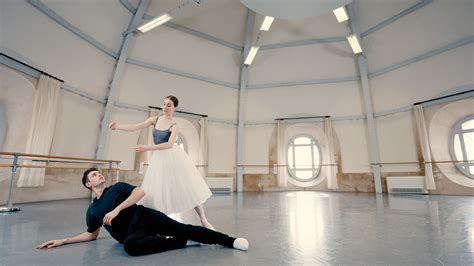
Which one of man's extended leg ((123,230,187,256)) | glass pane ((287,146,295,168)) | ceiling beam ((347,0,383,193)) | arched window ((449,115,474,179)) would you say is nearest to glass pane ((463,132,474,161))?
arched window ((449,115,474,179))

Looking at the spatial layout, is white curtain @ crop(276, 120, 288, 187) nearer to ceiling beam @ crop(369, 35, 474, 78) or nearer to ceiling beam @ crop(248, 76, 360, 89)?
ceiling beam @ crop(248, 76, 360, 89)

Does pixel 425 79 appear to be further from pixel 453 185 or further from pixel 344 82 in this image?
pixel 453 185

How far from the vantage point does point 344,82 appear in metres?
9.78

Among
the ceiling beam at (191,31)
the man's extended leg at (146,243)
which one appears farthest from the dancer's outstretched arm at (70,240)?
the ceiling beam at (191,31)

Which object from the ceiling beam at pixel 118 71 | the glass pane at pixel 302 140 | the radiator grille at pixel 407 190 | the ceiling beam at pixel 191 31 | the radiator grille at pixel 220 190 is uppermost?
the ceiling beam at pixel 191 31

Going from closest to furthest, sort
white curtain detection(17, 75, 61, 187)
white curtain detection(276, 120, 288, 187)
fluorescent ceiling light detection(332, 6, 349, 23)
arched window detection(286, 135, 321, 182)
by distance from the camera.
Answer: white curtain detection(17, 75, 61, 187) < fluorescent ceiling light detection(332, 6, 349, 23) < white curtain detection(276, 120, 288, 187) < arched window detection(286, 135, 321, 182)

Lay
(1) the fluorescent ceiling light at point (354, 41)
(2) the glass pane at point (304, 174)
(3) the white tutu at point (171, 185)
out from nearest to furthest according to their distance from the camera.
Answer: (3) the white tutu at point (171, 185), (1) the fluorescent ceiling light at point (354, 41), (2) the glass pane at point (304, 174)

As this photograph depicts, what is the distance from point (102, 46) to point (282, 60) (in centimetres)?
718

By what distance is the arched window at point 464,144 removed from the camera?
718 centimetres

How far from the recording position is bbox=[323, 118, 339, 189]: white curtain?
9141 millimetres

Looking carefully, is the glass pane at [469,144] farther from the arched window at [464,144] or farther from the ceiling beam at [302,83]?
the ceiling beam at [302,83]

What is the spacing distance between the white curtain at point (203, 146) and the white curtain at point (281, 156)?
3169 mm

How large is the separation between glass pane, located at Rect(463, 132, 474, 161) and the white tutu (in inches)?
366

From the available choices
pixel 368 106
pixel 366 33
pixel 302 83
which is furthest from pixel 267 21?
pixel 368 106
